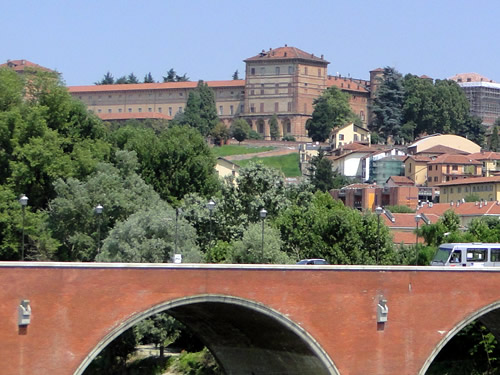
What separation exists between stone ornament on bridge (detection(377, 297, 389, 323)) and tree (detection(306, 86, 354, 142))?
119648mm

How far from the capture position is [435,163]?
123 meters

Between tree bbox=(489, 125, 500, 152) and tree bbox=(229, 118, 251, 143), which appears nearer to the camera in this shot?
tree bbox=(489, 125, 500, 152)

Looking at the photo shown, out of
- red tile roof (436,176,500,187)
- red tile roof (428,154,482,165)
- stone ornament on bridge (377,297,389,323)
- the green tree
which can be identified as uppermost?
red tile roof (428,154,482,165)

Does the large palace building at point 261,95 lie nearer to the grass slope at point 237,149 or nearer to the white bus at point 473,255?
the grass slope at point 237,149

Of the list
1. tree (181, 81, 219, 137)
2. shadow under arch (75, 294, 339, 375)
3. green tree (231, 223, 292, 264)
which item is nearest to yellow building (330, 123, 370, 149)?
tree (181, 81, 219, 137)

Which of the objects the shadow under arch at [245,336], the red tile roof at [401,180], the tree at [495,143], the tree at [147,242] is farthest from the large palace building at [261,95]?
the shadow under arch at [245,336]

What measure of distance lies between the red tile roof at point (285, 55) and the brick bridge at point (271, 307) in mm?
132152

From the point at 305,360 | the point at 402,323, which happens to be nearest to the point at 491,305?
the point at 402,323

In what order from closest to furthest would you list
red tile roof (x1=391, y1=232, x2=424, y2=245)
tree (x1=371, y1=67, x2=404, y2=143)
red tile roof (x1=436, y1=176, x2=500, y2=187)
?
1. red tile roof (x1=391, y1=232, x2=424, y2=245)
2. red tile roof (x1=436, y1=176, x2=500, y2=187)
3. tree (x1=371, y1=67, x2=404, y2=143)

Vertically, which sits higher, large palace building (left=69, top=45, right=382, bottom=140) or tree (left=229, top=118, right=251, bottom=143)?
large palace building (left=69, top=45, right=382, bottom=140)

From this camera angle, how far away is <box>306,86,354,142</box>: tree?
519 ft

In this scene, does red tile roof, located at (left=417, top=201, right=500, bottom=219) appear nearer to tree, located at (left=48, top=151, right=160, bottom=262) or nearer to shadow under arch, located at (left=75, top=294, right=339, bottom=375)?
tree, located at (left=48, top=151, right=160, bottom=262)

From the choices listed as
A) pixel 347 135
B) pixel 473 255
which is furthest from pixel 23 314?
pixel 347 135

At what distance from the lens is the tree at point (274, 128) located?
167 m
